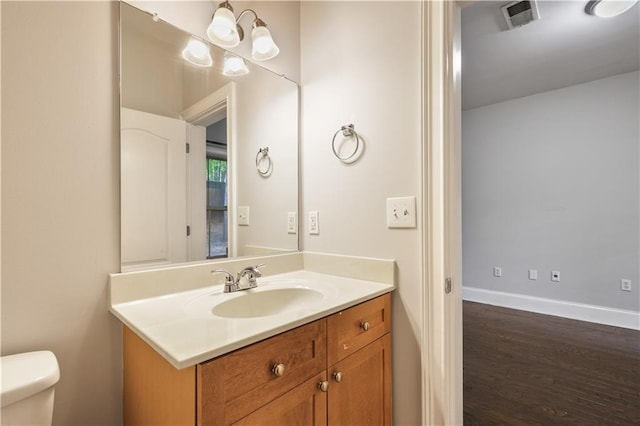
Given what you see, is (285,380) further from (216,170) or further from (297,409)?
(216,170)

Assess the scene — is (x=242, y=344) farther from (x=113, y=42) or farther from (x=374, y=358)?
(x=113, y=42)

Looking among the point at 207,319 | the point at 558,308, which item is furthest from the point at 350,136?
the point at 558,308

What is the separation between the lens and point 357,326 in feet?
3.36

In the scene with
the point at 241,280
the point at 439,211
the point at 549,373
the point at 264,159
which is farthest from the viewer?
the point at 549,373

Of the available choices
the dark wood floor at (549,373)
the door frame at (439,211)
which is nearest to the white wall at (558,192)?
the dark wood floor at (549,373)

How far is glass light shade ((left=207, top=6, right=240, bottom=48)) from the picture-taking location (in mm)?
1163

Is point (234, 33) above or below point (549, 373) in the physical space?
above

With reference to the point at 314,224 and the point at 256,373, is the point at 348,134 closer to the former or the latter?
the point at 314,224

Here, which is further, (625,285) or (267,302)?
(625,285)

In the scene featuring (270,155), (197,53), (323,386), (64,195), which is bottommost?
(323,386)

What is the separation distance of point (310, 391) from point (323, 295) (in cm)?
35

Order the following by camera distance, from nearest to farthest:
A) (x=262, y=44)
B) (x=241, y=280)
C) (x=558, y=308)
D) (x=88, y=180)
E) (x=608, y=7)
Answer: (x=88, y=180), (x=241, y=280), (x=262, y=44), (x=608, y=7), (x=558, y=308)

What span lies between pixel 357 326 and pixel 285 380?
1.11 ft

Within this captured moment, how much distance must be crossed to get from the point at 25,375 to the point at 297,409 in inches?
26.9
